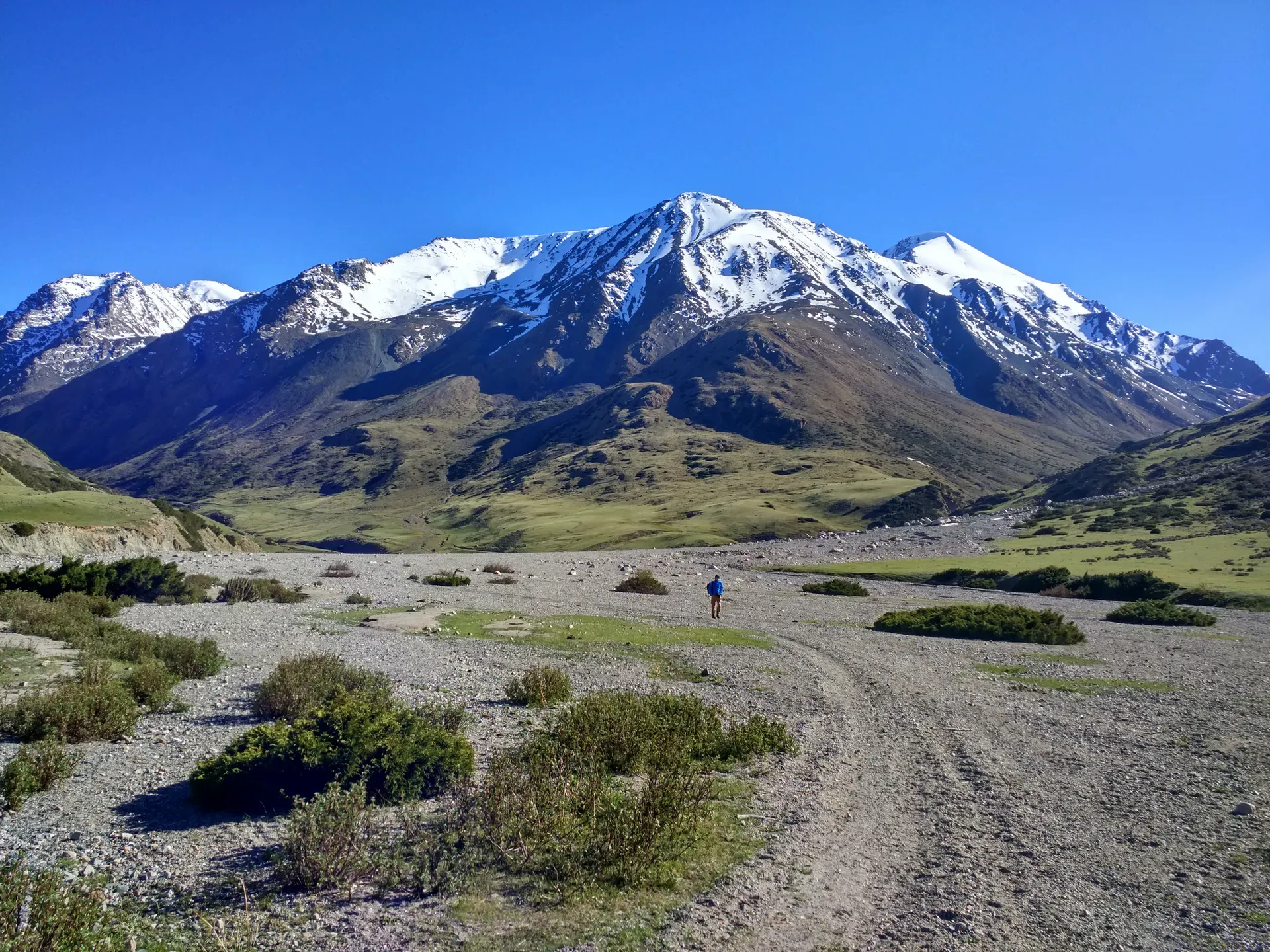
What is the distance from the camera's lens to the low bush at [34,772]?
786 centimetres

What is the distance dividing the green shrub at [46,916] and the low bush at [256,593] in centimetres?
2515

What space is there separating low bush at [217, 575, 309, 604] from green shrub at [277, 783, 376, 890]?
2446 centimetres

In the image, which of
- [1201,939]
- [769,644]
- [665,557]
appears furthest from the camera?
[665,557]

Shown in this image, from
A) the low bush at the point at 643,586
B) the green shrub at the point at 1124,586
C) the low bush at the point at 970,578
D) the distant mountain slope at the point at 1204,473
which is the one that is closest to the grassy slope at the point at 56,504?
the low bush at the point at 643,586

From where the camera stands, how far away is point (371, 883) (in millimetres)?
6520

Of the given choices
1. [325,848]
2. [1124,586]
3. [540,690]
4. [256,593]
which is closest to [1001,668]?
[540,690]

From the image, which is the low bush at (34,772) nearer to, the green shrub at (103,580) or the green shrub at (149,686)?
the green shrub at (149,686)

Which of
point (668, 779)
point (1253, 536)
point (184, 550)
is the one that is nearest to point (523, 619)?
point (668, 779)

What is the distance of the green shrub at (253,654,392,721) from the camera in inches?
472

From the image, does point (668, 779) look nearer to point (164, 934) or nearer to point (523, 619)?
point (164, 934)

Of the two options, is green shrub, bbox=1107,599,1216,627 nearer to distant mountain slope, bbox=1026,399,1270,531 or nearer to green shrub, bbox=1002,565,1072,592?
green shrub, bbox=1002,565,1072,592

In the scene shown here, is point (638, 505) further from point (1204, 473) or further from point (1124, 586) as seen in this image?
point (1124, 586)

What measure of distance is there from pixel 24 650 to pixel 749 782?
1524 cm

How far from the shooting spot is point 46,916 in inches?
188
